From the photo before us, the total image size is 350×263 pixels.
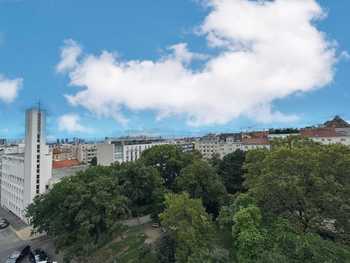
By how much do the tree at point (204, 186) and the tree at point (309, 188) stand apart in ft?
30.9

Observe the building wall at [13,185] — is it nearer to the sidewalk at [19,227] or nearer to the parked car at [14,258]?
the sidewalk at [19,227]


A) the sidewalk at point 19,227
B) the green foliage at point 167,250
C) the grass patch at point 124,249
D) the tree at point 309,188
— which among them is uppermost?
the tree at point 309,188

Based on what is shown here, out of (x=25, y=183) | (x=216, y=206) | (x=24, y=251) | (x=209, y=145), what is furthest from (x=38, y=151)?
(x=209, y=145)

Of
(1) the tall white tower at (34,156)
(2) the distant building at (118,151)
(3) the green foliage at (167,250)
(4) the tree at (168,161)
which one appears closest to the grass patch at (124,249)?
(3) the green foliage at (167,250)

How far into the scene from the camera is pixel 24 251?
27.0 metres

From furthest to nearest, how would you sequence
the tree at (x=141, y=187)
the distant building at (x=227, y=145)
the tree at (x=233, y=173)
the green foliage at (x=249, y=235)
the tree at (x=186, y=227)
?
the distant building at (x=227, y=145)
the tree at (x=233, y=173)
the tree at (x=141, y=187)
the tree at (x=186, y=227)
the green foliage at (x=249, y=235)

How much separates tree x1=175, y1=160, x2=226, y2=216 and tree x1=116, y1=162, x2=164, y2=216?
2709mm

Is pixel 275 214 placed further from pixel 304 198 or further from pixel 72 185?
pixel 72 185

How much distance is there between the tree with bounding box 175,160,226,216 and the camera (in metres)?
27.4

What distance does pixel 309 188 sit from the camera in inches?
666

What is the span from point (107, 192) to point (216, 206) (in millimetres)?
10547

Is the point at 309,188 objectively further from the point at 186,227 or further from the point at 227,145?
the point at 227,145

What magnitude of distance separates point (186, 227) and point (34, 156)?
2841cm

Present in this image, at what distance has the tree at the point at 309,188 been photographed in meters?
16.0
